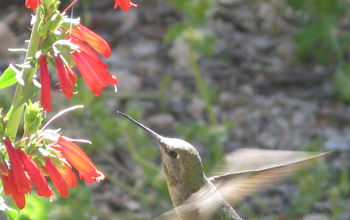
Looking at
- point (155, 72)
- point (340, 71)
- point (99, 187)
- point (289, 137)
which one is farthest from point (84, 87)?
point (340, 71)

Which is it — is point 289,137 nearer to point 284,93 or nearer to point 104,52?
point 284,93

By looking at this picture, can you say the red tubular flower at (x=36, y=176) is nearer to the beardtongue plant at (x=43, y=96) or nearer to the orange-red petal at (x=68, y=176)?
the beardtongue plant at (x=43, y=96)

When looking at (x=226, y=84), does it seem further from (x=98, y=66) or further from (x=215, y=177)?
(x=98, y=66)

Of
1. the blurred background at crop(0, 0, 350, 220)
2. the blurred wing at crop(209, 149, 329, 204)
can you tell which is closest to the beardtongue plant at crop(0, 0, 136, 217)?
the blurred wing at crop(209, 149, 329, 204)

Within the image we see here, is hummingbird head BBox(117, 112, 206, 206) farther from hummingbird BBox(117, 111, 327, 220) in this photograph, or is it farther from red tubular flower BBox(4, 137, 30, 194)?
red tubular flower BBox(4, 137, 30, 194)

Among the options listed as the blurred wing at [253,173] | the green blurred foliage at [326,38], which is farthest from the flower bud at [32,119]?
the green blurred foliage at [326,38]

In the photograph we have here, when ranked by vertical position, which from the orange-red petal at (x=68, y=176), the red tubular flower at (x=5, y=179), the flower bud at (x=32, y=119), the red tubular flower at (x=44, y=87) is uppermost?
the red tubular flower at (x=44, y=87)
